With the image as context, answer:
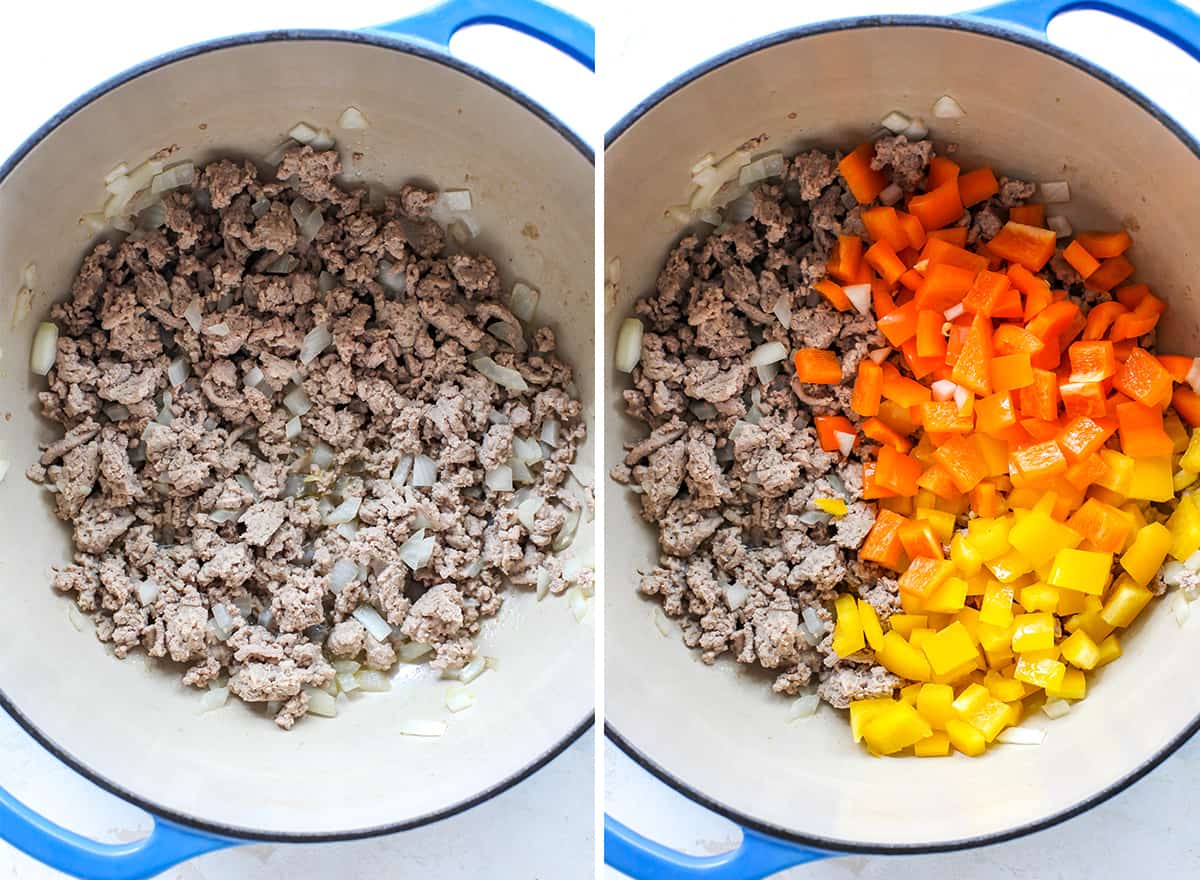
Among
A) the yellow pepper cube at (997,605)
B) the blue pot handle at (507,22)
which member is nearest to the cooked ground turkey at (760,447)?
the yellow pepper cube at (997,605)

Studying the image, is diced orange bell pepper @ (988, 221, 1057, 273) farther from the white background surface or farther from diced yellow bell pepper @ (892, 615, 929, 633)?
the white background surface

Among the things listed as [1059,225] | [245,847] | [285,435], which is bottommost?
[245,847]

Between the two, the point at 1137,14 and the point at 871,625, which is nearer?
the point at 1137,14

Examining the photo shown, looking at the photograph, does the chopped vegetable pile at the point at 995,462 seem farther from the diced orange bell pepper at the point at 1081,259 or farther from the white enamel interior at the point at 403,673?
the white enamel interior at the point at 403,673

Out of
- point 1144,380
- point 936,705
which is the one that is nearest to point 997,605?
point 936,705

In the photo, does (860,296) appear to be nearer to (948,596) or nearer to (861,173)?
(861,173)

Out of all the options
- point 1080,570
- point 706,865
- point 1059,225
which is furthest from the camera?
point 1059,225

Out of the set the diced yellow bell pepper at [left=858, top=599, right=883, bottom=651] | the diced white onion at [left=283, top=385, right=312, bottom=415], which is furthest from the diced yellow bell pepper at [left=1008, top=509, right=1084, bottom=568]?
the diced white onion at [left=283, top=385, right=312, bottom=415]
